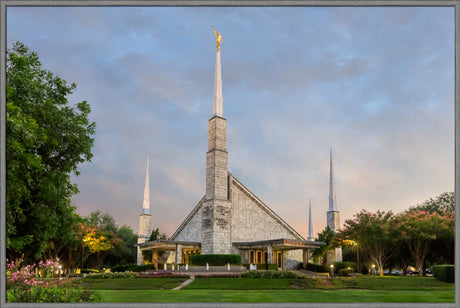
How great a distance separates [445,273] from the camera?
29.2 metres

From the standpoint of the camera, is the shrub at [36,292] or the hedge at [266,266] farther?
the hedge at [266,266]

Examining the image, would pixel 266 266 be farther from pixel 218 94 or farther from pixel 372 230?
pixel 218 94

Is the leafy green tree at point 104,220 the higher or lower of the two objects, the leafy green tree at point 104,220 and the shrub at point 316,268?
the higher

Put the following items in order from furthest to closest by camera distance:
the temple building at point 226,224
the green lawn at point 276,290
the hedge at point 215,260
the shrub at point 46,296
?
the temple building at point 226,224
the hedge at point 215,260
the green lawn at point 276,290
the shrub at point 46,296

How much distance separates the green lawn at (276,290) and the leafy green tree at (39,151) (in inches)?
163

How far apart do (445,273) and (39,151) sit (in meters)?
26.9

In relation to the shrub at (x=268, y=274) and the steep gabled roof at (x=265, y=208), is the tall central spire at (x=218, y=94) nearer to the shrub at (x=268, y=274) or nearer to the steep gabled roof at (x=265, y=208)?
the steep gabled roof at (x=265, y=208)

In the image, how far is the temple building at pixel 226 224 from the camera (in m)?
40.9

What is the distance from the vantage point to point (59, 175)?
17.4 metres

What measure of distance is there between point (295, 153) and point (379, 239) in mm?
11478

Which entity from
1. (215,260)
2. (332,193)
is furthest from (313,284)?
(332,193)

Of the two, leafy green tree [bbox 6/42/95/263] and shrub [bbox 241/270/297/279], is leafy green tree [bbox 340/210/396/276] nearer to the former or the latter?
shrub [bbox 241/270/297/279]

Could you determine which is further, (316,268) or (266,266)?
(316,268)

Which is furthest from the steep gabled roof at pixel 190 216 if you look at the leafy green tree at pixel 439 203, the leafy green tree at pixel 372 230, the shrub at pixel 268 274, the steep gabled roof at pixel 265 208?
the leafy green tree at pixel 439 203
